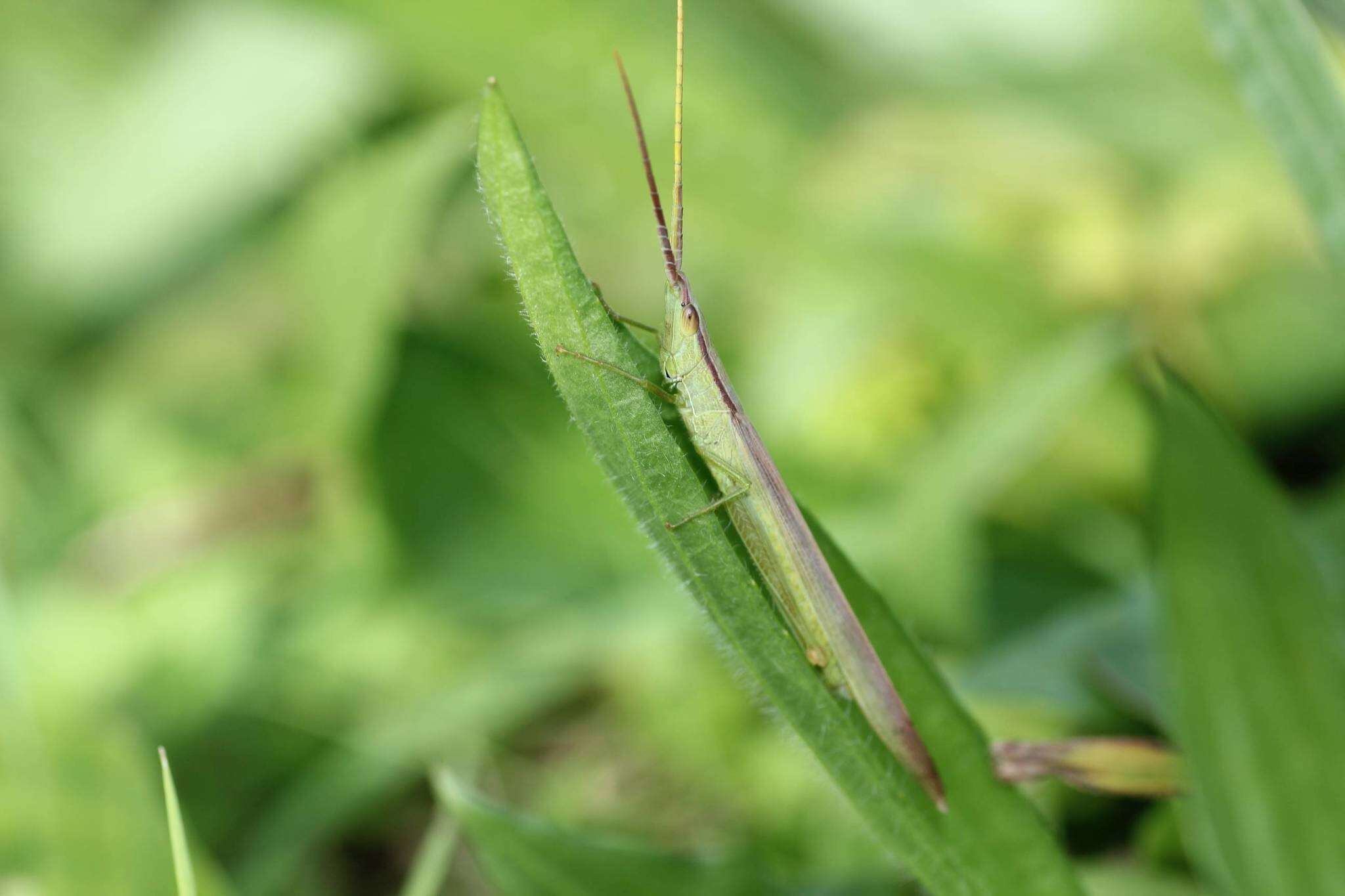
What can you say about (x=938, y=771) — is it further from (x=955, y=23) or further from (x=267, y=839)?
(x=955, y=23)

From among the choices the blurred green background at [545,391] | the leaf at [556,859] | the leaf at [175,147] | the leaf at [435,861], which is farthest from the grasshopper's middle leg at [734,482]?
the leaf at [175,147]

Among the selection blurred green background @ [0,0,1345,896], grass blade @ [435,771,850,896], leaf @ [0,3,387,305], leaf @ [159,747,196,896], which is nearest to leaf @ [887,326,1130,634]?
blurred green background @ [0,0,1345,896]

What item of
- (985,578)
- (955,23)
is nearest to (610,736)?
(985,578)

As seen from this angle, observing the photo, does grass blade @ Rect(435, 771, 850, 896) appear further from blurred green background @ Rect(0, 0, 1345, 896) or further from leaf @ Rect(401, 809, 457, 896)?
blurred green background @ Rect(0, 0, 1345, 896)

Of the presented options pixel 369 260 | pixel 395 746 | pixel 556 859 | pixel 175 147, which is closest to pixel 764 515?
pixel 556 859

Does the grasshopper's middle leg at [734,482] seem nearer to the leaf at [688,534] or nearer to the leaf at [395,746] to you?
the leaf at [688,534]

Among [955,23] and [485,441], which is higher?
[955,23]

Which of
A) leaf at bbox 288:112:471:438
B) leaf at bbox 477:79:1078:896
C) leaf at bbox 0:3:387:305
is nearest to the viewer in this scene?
leaf at bbox 477:79:1078:896
